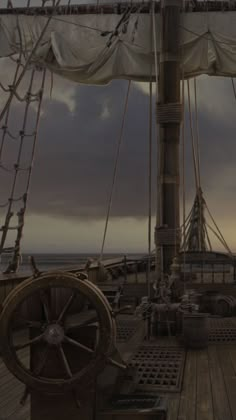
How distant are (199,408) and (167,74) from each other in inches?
248

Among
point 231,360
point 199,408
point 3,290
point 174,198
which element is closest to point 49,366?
point 199,408

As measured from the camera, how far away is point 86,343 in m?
3.57

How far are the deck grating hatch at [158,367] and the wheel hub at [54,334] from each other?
172 cm

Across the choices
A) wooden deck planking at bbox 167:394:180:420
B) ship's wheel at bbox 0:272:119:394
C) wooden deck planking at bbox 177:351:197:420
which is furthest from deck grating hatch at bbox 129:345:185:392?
ship's wheel at bbox 0:272:119:394

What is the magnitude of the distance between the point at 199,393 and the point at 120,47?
8.92m

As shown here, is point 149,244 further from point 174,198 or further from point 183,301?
point 174,198

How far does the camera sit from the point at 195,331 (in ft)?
22.4

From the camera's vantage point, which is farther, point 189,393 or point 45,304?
point 189,393

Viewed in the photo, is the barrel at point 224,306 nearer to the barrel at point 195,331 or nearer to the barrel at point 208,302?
the barrel at point 208,302

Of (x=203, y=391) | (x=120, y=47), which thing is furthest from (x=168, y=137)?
(x=203, y=391)

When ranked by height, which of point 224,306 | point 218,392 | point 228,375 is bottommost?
point 218,392

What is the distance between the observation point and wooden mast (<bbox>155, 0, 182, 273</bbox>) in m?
8.85

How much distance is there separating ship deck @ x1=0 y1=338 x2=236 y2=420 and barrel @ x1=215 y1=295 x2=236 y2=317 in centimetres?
295

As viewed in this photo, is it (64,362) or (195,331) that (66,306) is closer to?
(64,362)
